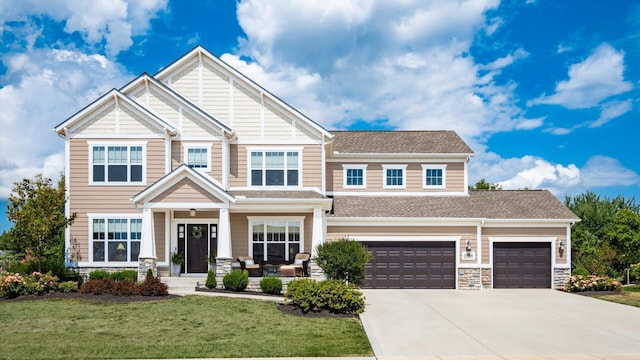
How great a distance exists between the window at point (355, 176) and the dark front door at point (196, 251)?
7.26 metres

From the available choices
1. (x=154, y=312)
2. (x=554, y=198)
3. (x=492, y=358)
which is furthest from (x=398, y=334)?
(x=554, y=198)

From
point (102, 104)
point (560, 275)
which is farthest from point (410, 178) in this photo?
point (102, 104)

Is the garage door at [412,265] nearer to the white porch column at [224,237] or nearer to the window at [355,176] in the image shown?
the window at [355,176]

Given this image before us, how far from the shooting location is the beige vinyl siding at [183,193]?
20359 millimetres

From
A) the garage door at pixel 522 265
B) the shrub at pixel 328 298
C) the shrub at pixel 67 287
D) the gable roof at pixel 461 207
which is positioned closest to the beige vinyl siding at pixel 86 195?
the shrub at pixel 67 287

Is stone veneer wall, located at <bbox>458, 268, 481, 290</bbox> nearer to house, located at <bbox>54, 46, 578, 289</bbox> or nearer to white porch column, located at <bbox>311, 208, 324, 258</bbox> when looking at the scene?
house, located at <bbox>54, 46, 578, 289</bbox>

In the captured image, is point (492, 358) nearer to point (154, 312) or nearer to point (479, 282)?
point (154, 312)

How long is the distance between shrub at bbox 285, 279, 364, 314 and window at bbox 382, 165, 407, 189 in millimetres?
10368

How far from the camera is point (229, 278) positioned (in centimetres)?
1958

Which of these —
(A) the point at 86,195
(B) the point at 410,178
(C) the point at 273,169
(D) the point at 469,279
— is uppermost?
(C) the point at 273,169

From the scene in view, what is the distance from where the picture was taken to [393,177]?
25.9 metres

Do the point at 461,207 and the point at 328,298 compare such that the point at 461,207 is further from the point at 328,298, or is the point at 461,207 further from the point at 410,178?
the point at 328,298

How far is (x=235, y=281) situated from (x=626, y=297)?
1484 centimetres

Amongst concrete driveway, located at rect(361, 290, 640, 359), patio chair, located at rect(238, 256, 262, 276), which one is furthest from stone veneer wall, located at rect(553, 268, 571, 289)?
patio chair, located at rect(238, 256, 262, 276)
